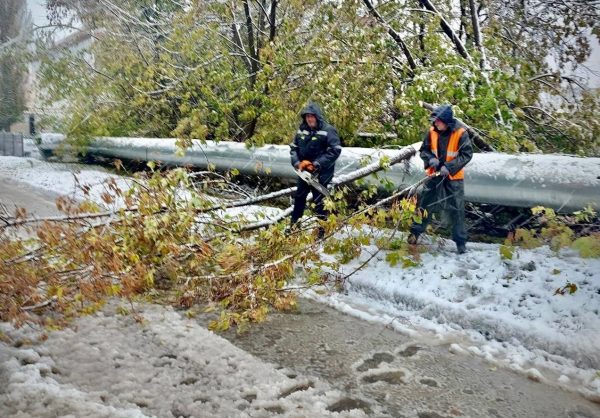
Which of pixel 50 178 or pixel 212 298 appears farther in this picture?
pixel 50 178

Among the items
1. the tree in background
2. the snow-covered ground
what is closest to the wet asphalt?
the snow-covered ground

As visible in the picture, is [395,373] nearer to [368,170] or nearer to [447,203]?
[447,203]

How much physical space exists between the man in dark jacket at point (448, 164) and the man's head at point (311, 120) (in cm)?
127

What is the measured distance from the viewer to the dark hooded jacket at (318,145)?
556 centimetres

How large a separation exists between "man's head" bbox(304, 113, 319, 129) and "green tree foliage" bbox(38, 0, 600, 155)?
1.41 metres

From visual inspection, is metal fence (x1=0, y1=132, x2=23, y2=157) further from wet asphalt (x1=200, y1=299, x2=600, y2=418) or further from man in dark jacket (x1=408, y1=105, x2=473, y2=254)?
wet asphalt (x1=200, y1=299, x2=600, y2=418)

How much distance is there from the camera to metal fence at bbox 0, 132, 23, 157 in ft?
48.1

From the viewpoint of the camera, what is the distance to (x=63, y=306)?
3549 mm

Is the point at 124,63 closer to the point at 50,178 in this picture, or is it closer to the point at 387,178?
the point at 50,178

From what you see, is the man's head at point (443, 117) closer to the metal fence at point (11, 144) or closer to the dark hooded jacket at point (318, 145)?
the dark hooded jacket at point (318, 145)

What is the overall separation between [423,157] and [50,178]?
8105 mm

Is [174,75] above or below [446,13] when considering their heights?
below

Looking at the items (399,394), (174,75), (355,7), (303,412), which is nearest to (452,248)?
(399,394)

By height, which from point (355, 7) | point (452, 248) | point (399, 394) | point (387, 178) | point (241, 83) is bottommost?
point (399, 394)
